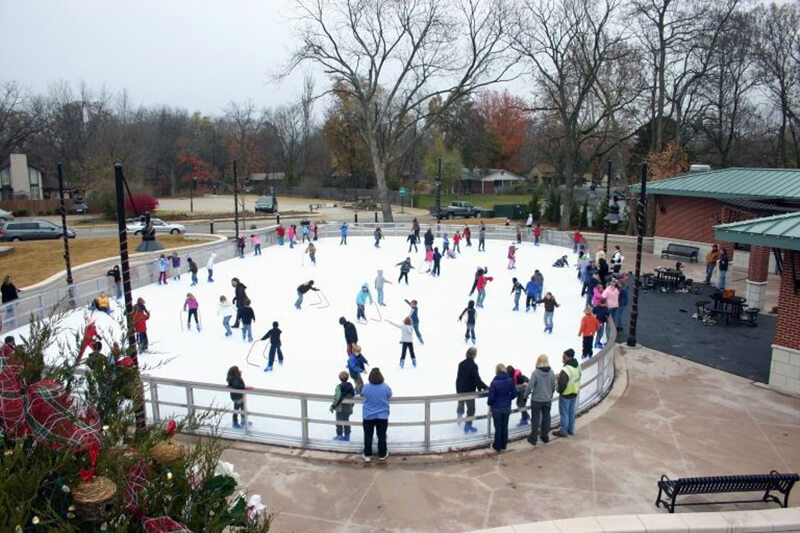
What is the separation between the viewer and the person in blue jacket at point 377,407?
29.0 ft

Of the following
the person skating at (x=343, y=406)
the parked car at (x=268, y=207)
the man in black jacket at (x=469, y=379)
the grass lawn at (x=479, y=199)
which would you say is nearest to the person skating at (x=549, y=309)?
the man in black jacket at (x=469, y=379)

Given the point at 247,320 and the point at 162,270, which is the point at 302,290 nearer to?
the point at 247,320

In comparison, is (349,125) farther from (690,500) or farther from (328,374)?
(690,500)

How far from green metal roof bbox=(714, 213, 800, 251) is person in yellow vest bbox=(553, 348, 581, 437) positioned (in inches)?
211

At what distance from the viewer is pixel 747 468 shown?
354 inches

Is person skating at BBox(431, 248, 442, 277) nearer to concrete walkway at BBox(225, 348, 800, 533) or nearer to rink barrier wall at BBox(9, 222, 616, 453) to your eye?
rink barrier wall at BBox(9, 222, 616, 453)

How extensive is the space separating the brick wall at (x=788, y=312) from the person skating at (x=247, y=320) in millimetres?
11960

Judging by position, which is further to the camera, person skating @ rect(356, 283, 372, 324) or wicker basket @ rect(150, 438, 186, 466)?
person skating @ rect(356, 283, 372, 324)

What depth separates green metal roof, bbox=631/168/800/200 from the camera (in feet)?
72.9

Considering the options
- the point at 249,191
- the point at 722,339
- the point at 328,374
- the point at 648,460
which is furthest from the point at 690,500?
the point at 249,191

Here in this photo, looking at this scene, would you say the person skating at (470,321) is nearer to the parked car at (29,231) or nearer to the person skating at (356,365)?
the person skating at (356,365)

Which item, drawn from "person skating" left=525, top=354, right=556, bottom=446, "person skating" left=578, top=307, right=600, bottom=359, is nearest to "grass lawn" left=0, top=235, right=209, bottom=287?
"person skating" left=578, top=307, right=600, bottom=359

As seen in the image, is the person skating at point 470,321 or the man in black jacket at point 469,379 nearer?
the man in black jacket at point 469,379

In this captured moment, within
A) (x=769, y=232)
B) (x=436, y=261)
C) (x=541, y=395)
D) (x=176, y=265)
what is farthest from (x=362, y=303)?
(x=769, y=232)
